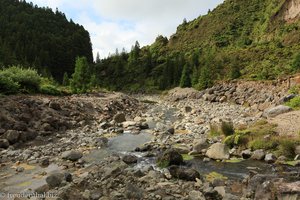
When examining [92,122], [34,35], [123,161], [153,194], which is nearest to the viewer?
[153,194]

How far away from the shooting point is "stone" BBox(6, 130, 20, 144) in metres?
20.4

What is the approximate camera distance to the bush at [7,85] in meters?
27.5

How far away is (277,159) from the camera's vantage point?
17906 millimetres

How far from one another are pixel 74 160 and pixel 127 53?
419 feet

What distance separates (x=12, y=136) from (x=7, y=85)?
8918mm

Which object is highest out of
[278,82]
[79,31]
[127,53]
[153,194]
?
[79,31]

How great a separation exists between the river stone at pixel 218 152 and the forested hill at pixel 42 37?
66707mm

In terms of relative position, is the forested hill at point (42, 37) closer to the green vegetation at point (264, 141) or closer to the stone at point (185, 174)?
the green vegetation at point (264, 141)

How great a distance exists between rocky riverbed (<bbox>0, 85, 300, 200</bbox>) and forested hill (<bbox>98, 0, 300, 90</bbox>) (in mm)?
41116

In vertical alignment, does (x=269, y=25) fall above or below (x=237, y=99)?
above

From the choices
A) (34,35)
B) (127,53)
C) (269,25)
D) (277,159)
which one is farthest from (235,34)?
(277,159)

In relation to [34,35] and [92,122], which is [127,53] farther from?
[92,122]

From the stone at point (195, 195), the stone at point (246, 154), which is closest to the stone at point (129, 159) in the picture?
the stone at point (195, 195)

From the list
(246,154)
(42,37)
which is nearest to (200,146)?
(246,154)
